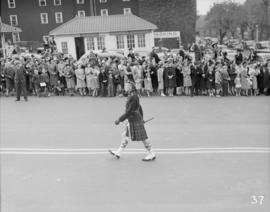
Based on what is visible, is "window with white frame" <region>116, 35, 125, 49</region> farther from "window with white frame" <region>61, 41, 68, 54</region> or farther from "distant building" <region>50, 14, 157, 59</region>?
"window with white frame" <region>61, 41, 68, 54</region>

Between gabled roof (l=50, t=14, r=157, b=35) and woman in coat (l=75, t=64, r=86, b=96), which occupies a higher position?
gabled roof (l=50, t=14, r=157, b=35)

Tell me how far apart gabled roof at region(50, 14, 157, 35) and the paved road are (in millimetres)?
19822

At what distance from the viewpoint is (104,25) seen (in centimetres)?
3416

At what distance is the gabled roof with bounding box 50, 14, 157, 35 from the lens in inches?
1303

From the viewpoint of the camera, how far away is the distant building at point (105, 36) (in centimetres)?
3303

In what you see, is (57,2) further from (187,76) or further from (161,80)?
(187,76)

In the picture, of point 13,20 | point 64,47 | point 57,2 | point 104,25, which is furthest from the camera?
point 13,20

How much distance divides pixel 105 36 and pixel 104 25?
1.30 m

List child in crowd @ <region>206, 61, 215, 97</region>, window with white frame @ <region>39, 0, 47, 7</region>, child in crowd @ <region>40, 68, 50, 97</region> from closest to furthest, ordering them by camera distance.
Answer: child in crowd @ <region>206, 61, 215, 97</region> < child in crowd @ <region>40, 68, 50, 97</region> < window with white frame @ <region>39, 0, 47, 7</region>

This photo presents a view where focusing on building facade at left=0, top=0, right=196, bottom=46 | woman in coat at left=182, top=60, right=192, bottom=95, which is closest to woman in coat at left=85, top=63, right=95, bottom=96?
woman in coat at left=182, top=60, right=192, bottom=95

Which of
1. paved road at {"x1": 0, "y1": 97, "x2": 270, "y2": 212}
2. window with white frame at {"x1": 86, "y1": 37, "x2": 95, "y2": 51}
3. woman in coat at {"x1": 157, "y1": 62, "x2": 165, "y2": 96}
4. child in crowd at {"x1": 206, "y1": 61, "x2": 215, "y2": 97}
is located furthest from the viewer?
window with white frame at {"x1": 86, "y1": 37, "x2": 95, "y2": 51}

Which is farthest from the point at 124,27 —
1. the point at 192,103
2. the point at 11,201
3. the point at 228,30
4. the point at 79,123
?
the point at 228,30

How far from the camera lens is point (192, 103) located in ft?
50.0

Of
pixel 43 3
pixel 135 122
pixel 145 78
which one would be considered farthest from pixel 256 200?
pixel 43 3
